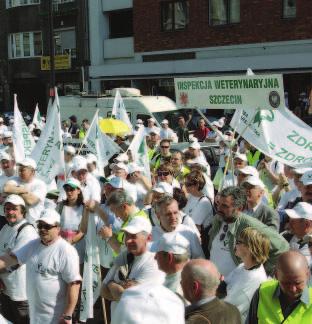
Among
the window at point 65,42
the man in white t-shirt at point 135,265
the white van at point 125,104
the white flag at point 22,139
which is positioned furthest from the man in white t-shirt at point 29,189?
the window at point 65,42

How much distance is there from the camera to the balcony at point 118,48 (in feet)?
91.8

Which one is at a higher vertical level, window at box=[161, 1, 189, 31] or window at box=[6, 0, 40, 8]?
window at box=[6, 0, 40, 8]

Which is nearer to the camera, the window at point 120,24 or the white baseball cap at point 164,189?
the white baseball cap at point 164,189

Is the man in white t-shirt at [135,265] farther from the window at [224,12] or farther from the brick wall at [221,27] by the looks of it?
the window at [224,12]

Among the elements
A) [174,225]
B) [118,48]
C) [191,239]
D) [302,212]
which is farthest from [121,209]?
[118,48]

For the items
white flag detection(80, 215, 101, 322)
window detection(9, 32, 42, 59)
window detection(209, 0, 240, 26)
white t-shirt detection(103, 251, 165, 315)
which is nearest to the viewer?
white t-shirt detection(103, 251, 165, 315)

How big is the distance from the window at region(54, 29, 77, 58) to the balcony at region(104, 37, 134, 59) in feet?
8.71

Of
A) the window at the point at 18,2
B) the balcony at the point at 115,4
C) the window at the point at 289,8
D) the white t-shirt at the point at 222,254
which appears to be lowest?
the white t-shirt at the point at 222,254

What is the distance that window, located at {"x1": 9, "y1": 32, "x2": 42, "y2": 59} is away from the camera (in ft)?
110

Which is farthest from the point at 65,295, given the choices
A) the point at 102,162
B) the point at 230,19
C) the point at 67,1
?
the point at 67,1

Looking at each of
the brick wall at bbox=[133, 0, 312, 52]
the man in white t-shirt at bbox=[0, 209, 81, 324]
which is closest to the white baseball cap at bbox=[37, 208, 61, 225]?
the man in white t-shirt at bbox=[0, 209, 81, 324]

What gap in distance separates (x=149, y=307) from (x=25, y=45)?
110 feet

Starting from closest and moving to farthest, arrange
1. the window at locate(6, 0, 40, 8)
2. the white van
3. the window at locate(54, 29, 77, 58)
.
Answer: the white van → the window at locate(54, 29, 77, 58) → the window at locate(6, 0, 40, 8)

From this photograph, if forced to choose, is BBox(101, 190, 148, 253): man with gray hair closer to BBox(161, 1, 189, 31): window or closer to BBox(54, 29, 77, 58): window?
BBox(161, 1, 189, 31): window
